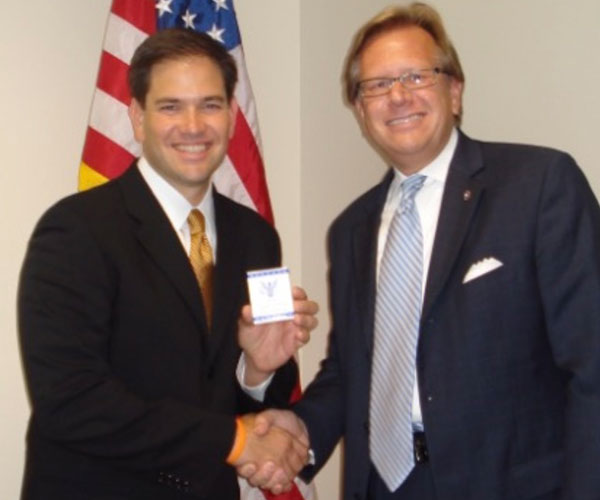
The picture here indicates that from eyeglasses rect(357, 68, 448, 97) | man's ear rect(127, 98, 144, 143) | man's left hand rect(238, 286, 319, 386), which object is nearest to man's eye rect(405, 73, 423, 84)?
eyeglasses rect(357, 68, 448, 97)

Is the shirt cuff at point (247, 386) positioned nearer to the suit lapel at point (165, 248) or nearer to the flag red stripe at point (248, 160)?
the suit lapel at point (165, 248)

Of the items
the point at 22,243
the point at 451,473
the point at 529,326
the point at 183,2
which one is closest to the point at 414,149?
the point at 529,326

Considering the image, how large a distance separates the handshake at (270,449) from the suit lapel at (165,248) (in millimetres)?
390

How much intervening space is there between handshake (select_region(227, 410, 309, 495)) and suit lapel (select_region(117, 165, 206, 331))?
39 cm

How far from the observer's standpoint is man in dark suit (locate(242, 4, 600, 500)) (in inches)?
76.4

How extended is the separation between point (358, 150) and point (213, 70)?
65.2 inches

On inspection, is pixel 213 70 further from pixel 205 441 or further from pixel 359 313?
pixel 205 441

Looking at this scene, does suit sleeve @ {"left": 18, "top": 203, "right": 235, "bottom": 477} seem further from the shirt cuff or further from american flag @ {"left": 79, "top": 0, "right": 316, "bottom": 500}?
american flag @ {"left": 79, "top": 0, "right": 316, "bottom": 500}

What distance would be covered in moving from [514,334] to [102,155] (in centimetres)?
184

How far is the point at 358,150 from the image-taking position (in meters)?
3.93

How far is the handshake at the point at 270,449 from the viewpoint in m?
2.26

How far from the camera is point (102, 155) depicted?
9.84 feet

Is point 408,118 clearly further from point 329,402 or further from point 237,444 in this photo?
point 237,444

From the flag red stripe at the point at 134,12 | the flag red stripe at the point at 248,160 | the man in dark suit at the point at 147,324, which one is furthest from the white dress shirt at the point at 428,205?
the flag red stripe at the point at 134,12
